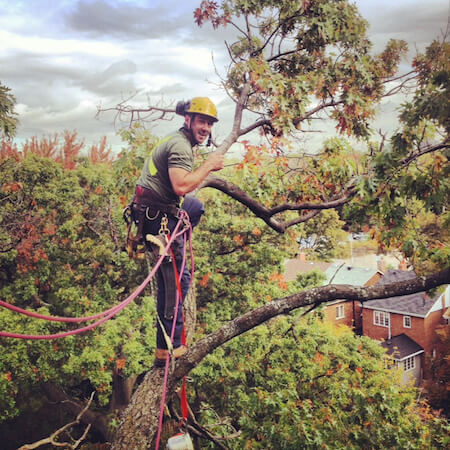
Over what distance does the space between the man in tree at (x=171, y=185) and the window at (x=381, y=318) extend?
2657cm

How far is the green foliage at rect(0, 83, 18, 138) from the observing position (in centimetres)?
875

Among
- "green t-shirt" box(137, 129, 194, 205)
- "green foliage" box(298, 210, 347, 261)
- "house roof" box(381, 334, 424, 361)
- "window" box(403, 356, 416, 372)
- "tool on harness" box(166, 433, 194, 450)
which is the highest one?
"green foliage" box(298, 210, 347, 261)

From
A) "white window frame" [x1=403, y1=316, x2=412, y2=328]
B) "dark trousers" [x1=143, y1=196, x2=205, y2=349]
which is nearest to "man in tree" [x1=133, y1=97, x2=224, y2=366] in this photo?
"dark trousers" [x1=143, y1=196, x2=205, y2=349]

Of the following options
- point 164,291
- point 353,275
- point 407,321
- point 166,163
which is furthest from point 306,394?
point 407,321

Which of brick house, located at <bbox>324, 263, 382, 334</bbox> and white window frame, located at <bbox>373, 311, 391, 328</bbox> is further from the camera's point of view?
white window frame, located at <bbox>373, 311, 391, 328</bbox>

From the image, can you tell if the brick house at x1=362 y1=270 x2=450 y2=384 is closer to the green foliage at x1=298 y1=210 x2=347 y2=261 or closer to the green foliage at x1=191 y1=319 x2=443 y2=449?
the green foliage at x1=298 y1=210 x2=347 y2=261

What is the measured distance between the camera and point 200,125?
12.6ft

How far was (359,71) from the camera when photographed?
22.8ft

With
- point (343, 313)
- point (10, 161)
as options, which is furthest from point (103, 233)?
point (343, 313)

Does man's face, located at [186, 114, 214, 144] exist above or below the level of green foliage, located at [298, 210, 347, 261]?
below

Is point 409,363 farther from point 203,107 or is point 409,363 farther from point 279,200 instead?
point 203,107

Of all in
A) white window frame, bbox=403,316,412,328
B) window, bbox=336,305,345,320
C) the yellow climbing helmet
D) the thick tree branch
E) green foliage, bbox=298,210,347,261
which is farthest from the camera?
window, bbox=336,305,345,320

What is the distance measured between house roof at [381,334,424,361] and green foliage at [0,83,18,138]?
24.7 metres

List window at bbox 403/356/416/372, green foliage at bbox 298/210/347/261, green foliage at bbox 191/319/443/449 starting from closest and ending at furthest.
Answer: green foliage at bbox 191/319/443/449, window at bbox 403/356/416/372, green foliage at bbox 298/210/347/261
